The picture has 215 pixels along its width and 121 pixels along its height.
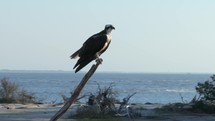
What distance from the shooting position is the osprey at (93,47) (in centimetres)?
1395

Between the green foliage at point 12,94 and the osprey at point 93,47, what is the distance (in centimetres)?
2288

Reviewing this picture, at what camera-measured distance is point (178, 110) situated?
29.6m

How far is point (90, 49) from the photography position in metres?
14.3

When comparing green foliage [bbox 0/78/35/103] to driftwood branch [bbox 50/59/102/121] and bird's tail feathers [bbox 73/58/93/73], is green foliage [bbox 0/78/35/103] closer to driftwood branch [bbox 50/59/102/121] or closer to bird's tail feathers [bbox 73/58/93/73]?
bird's tail feathers [bbox 73/58/93/73]

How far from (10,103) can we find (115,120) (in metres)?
13.0

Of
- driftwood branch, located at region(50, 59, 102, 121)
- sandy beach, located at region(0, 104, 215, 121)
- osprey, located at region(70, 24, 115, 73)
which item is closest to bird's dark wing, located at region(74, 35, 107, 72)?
osprey, located at region(70, 24, 115, 73)

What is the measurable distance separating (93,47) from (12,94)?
78.9ft

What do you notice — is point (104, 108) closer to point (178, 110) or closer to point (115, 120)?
Answer: point (115, 120)

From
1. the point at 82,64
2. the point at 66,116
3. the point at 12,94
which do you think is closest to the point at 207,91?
the point at 66,116

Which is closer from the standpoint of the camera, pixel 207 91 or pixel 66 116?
pixel 66 116

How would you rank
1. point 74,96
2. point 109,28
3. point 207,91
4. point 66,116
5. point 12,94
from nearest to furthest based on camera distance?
point 74,96
point 109,28
point 66,116
point 207,91
point 12,94

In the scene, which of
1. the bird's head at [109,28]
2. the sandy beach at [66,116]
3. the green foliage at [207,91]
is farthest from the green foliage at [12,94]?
the bird's head at [109,28]

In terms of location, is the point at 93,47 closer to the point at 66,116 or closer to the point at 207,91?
the point at 66,116

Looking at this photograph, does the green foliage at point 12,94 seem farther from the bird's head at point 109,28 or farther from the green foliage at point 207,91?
the bird's head at point 109,28
